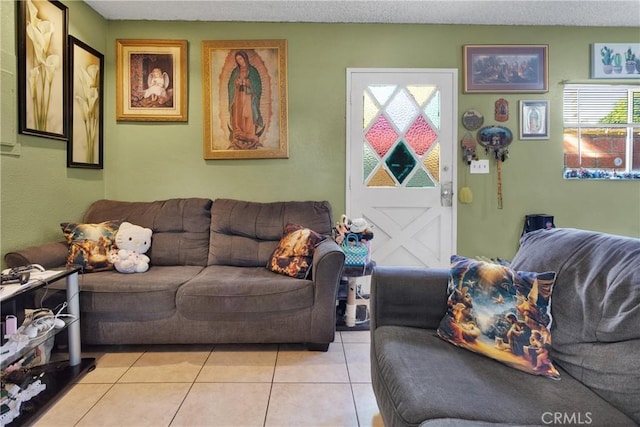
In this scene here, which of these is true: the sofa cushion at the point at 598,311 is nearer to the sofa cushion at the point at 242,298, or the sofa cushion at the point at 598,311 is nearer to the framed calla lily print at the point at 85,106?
the sofa cushion at the point at 242,298

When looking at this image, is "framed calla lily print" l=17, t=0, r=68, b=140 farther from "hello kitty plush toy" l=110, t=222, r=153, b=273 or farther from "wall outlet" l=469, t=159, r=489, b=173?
"wall outlet" l=469, t=159, r=489, b=173

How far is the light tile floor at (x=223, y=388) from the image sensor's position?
62.4 inches

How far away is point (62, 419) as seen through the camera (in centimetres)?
158

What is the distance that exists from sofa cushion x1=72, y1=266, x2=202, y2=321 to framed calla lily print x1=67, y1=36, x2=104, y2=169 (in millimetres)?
1144

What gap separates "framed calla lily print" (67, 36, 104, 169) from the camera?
265 centimetres

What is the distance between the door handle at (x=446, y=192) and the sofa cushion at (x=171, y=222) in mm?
2055

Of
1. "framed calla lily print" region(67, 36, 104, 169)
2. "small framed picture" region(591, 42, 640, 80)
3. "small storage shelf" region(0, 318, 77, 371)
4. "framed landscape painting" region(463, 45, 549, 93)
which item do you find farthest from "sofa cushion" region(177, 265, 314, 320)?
"small framed picture" region(591, 42, 640, 80)

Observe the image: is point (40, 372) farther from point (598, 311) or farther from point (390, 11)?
point (390, 11)

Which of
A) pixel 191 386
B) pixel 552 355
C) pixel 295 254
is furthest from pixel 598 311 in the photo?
pixel 191 386

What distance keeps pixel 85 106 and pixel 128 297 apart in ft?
5.60

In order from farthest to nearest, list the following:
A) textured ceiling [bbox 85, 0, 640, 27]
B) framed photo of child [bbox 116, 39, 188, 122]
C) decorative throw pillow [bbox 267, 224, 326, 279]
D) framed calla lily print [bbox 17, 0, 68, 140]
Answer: framed photo of child [bbox 116, 39, 188, 122] < textured ceiling [bbox 85, 0, 640, 27] < decorative throw pillow [bbox 267, 224, 326, 279] < framed calla lily print [bbox 17, 0, 68, 140]

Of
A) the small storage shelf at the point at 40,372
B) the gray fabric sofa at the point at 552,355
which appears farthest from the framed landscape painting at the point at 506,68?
the small storage shelf at the point at 40,372

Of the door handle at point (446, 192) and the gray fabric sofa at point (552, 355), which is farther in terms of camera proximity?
the door handle at point (446, 192)

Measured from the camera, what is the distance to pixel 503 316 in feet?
4.30
